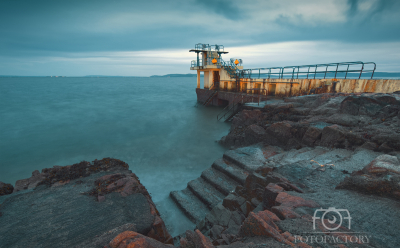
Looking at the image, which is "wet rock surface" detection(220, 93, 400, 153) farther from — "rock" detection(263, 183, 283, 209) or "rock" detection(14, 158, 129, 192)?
"rock" detection(14, 158, 129, 192)

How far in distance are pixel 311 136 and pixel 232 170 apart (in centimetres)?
377

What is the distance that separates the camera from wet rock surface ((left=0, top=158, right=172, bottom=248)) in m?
3.70

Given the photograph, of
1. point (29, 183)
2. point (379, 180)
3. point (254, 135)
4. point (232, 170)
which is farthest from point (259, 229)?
point (254, 135)

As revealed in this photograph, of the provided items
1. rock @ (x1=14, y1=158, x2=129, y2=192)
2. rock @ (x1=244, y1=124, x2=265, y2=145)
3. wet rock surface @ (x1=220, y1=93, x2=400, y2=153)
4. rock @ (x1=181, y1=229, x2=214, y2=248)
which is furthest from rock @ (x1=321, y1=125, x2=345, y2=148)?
rock @ (x1=14, y1=158, x2=129, y2=192)

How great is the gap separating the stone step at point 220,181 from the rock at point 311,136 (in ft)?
12.3

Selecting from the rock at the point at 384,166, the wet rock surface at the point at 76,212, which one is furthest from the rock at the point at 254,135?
the wet rock surface at the point at 76,212

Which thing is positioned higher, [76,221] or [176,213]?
[76,221]

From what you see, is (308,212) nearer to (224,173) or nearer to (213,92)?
(224,173)

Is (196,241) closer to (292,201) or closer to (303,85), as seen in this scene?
(292,201)

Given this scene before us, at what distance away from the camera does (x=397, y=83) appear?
1270 cm

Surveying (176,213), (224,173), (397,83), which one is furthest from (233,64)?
(176,213)

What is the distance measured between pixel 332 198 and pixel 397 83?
Result: 14.4 metres
